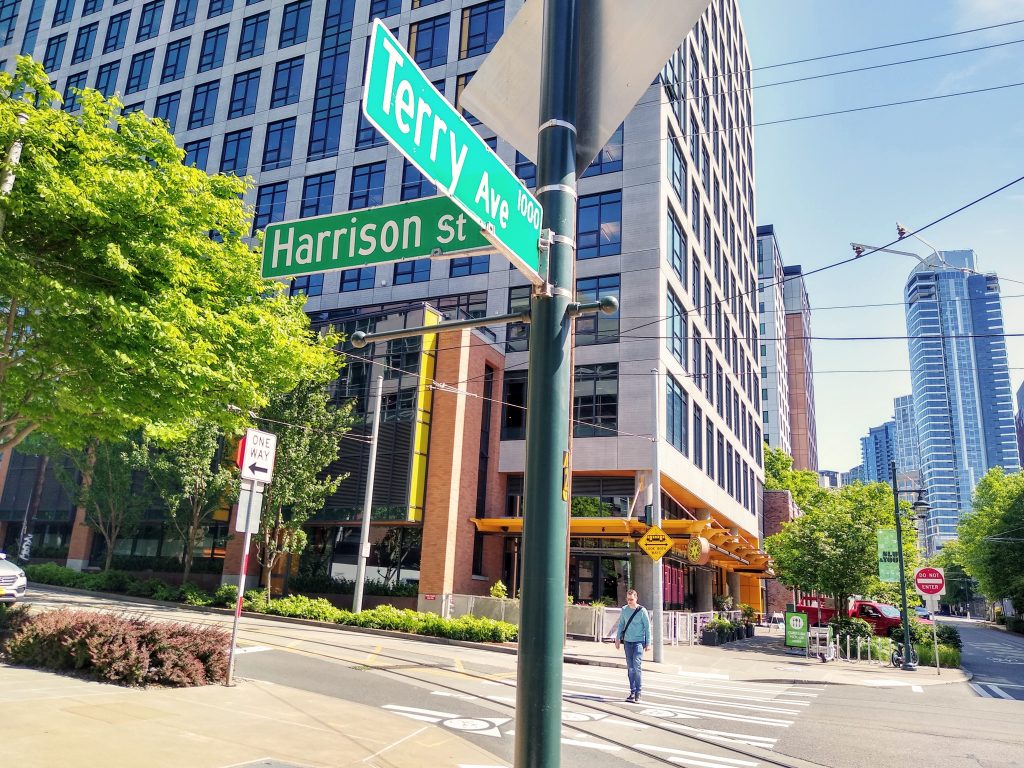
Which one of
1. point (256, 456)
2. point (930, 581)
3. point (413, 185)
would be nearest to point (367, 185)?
point (413, 185)

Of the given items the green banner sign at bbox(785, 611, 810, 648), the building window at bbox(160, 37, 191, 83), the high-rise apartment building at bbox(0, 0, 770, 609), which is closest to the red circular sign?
the green banner sign at bbox(785, 611, 810, 648)

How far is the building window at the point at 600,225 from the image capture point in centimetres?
3250

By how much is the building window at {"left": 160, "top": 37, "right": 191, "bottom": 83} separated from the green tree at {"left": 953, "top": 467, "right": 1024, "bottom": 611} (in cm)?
6142

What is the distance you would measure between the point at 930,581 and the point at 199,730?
77.2ft

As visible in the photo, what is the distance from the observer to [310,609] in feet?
83.5

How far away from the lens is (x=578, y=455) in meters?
30.7

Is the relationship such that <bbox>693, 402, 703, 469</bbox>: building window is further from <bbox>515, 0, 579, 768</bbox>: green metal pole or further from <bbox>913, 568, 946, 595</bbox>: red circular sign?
<bbox>515, 0, 579, 768</bbox>: green metal pole

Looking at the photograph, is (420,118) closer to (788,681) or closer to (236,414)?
(236,414)

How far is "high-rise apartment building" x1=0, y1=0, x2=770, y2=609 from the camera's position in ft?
101

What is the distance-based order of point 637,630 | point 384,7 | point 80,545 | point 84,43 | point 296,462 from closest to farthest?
1. point 637,630
2. point 296,462
3. point 80,545
4. point 384,7
5. point 84,43

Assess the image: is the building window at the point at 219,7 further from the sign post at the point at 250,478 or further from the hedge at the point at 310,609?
the sign post at the point at 250,478

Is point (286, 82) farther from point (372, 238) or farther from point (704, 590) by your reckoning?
point (372, 238)

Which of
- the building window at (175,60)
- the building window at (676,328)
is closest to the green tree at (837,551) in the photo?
the building window at (676,328)

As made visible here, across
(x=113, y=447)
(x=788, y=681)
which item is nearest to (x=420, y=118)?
(x=788, y=681)
